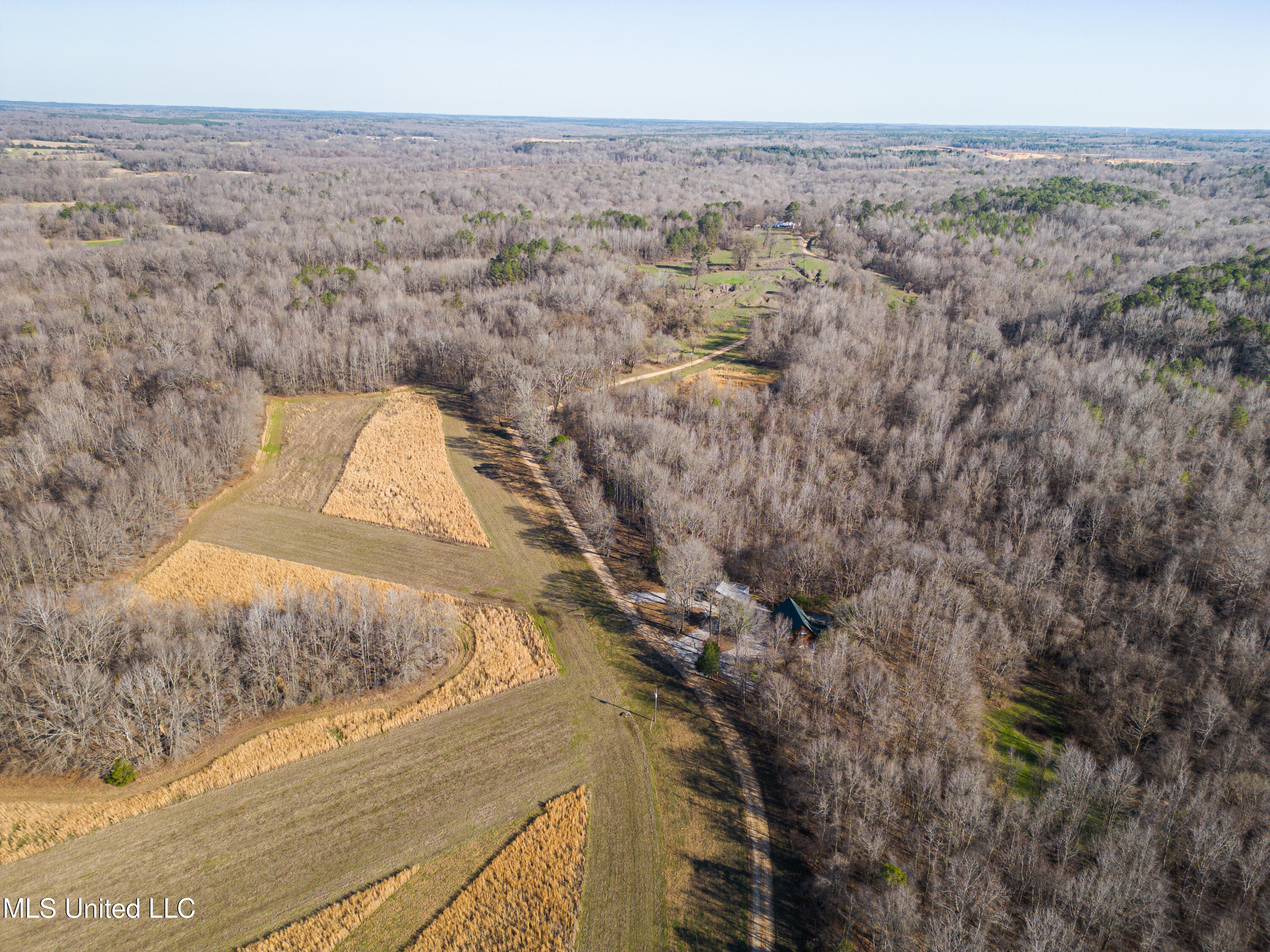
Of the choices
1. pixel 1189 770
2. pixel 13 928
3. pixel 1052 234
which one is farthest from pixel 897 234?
pixel 13 928

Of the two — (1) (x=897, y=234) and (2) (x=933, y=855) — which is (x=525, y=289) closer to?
(1) (x=897, y=234)

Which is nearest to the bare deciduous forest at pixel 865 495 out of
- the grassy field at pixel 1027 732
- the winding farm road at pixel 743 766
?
the grassy field at pixel 1027 732

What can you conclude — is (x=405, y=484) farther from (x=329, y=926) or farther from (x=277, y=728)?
(x=329, y=926)

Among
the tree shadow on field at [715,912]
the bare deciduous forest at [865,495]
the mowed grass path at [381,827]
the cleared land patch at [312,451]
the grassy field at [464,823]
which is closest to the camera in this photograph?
the tree shadow on field at [715,912]

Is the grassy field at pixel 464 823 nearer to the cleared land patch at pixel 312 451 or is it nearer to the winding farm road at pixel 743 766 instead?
the winding farm road at pixel 743 766

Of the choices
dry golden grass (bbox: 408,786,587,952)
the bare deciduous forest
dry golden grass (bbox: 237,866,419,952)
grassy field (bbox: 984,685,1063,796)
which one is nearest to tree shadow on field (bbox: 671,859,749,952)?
the bare deciduous forest

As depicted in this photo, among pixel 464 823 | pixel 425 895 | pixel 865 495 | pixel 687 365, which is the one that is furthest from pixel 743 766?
pixel 687 365
